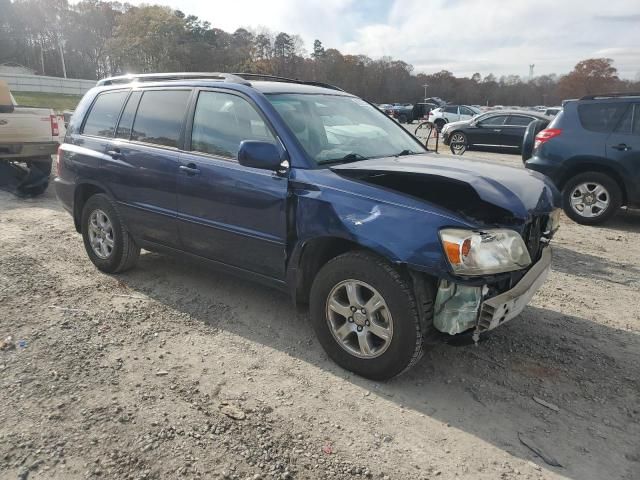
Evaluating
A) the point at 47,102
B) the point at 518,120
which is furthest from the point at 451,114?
the point at 47,102

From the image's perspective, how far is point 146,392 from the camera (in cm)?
304

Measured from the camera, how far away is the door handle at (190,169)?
12.8 feet

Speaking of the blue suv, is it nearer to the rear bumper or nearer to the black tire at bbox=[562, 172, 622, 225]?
the black tire at bbox=[562, 172, 622, 225]

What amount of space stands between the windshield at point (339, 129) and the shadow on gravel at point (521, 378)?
Result: 142 cm

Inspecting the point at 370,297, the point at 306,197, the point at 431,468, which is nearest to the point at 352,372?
the point at 370,297

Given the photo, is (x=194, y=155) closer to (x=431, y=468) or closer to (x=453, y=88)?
(x=431, y=468)

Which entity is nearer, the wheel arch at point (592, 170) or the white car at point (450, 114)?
the wheel arch at point (592, 170)

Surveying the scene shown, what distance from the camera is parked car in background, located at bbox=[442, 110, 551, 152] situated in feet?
52.0

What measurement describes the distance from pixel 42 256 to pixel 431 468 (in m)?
4.85

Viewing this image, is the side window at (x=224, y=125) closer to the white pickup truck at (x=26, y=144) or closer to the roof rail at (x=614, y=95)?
the roof rail at (x=614, y=95)

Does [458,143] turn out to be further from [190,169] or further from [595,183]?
[190,169]

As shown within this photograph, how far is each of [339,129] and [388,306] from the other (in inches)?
63.7

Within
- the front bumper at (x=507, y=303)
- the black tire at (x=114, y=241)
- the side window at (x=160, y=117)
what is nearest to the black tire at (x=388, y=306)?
the front bumper at (x=507, y=303)

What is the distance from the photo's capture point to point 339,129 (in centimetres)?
391
